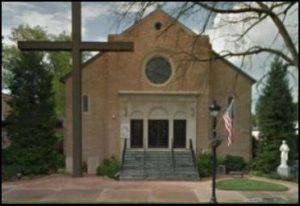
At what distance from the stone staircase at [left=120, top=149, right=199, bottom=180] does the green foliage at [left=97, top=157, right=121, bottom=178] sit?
496 millimetres

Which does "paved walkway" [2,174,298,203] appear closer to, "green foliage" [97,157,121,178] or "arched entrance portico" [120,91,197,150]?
"green foliage" [97,157,121,178]

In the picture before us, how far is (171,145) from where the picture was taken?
26719mm

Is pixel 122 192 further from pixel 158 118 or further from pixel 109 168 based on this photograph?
pixel 158 118

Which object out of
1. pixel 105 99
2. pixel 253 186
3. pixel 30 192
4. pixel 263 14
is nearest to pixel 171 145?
pixel 105 99

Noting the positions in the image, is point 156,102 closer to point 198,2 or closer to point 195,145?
point 195,145

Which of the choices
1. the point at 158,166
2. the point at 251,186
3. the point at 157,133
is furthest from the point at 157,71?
the point at 251,186

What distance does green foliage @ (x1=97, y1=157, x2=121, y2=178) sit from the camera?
2383cm

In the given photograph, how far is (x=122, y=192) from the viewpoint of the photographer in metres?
17.6

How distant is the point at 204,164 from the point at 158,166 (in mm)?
2930

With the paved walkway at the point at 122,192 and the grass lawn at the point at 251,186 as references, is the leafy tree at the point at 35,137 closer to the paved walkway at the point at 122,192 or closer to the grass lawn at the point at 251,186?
the paved walkway at the point at 122,192

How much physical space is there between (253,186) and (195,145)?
28.2 ft

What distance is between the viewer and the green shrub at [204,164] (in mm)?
24094

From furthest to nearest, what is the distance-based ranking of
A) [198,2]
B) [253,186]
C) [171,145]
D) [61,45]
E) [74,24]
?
[171,145] → [253,186] → [61,45] → [198,2] → [74,24]

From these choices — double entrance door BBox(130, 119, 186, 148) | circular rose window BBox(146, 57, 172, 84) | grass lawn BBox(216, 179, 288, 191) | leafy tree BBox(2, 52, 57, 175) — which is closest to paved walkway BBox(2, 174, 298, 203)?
grass lawn BBox(216, 179, 288, 191)
